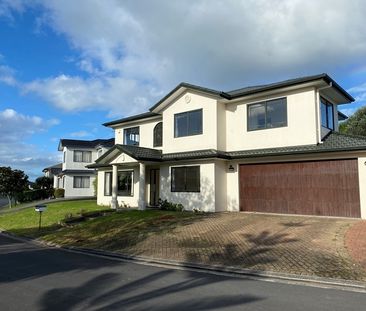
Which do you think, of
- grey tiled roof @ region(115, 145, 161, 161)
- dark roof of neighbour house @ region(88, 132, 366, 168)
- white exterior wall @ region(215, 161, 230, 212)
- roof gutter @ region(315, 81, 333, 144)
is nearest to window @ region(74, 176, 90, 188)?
dark roof of neighbour house @ region(88, 132, 366, 168)

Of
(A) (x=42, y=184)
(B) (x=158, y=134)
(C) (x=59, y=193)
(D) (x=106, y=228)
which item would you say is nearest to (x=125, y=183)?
(B) (x=158, y=134)

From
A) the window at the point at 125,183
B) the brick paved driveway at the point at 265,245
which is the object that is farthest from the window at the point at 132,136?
the brick paved driveway at the point at 265,245

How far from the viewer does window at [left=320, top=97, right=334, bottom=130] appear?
19.3 m

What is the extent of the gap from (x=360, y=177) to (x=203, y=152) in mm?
8034

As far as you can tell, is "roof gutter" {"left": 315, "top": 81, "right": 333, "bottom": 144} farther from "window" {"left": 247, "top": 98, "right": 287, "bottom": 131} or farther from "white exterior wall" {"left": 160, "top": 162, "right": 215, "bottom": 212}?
"white exterior wall" {"left": 160, "top": 162, "right": 215, "bottom": 212}

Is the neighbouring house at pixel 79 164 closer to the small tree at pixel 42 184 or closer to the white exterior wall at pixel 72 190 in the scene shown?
the white exterior wall at pixel 72 190

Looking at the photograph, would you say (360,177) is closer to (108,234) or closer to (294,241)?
(294,241)

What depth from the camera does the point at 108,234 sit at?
15617 millimetres

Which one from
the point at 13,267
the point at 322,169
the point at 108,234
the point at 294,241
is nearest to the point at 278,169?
the point at 322,169

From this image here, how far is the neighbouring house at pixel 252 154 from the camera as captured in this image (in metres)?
17.2

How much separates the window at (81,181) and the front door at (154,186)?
79.9 feet

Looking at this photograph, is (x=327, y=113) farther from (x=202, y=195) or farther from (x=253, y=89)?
(x=202, y=195)

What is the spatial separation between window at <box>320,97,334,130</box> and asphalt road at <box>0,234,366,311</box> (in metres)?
13.3

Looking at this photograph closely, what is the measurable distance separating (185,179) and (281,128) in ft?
20.5
